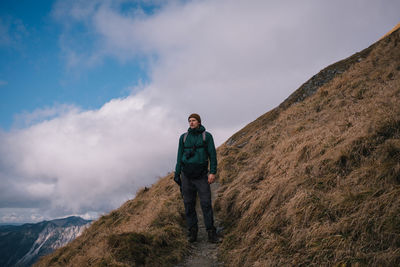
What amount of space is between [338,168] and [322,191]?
807mm

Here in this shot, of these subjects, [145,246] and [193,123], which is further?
[193,123]

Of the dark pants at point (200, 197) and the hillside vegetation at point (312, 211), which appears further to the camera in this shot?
the dark pants at point (200, 197)

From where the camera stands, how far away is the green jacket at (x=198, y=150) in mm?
5582

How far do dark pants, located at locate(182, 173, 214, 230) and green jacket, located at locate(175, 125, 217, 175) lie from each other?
14.9 inches

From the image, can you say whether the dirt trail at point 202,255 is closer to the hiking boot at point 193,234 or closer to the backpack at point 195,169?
the hiking boot at point 193,234

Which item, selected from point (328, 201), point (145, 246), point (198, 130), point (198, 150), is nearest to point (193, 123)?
point (198, 130)

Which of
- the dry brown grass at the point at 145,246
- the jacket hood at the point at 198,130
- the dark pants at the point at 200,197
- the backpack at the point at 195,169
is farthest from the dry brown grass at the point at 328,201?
the jacket hood at the point at 198,130

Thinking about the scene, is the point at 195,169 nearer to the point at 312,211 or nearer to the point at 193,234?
A: the point at 193,234

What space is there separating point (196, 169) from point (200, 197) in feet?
2.36

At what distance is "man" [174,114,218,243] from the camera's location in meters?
5.56

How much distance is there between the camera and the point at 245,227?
530cm

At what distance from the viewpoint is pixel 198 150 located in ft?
18.4

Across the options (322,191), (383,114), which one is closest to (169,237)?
(322,191)

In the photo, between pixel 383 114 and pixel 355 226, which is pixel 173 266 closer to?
pixel 355 226
